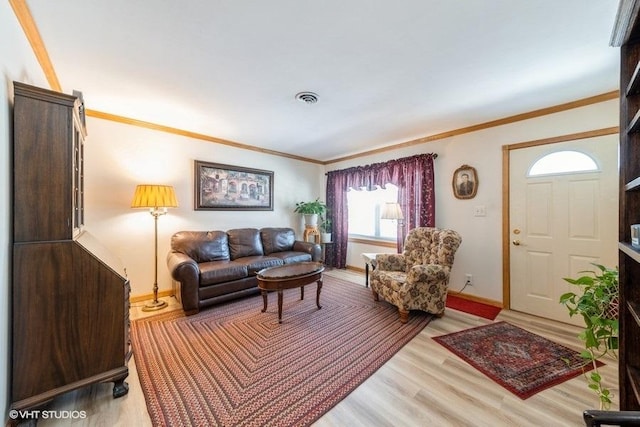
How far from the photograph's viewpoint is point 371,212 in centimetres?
471

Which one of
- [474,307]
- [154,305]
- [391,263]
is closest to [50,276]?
[154,305]

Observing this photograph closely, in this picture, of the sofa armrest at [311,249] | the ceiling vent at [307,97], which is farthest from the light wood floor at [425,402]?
the ceiling vent at [307,97]

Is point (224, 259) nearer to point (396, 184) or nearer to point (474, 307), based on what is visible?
point (396, 184)

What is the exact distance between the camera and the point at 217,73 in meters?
2.06

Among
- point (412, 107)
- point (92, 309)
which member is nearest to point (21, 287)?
point (92, 309)

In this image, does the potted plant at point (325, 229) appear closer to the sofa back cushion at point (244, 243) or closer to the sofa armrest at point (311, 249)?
the sofa armrest at point (311, 249)

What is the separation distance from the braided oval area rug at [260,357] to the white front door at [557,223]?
1.35 m

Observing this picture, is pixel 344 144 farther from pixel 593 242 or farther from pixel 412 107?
pixel 593 242

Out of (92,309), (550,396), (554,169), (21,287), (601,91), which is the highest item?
(601,91)

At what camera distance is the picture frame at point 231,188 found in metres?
3.73

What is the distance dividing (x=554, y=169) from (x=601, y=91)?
2.56 feet

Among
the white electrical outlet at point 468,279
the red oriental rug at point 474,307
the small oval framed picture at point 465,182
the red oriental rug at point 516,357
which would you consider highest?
the small oval framed picture at point 465,182

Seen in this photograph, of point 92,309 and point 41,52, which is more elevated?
point 41,52

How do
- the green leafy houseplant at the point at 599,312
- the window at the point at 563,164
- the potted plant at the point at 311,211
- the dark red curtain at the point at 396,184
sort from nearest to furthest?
the green leafy houseplant at the point at 599,312 → the window at the point at 563,164 → the dark red curtain at the point at 396,184 → the potted plant at the point at 311,211
